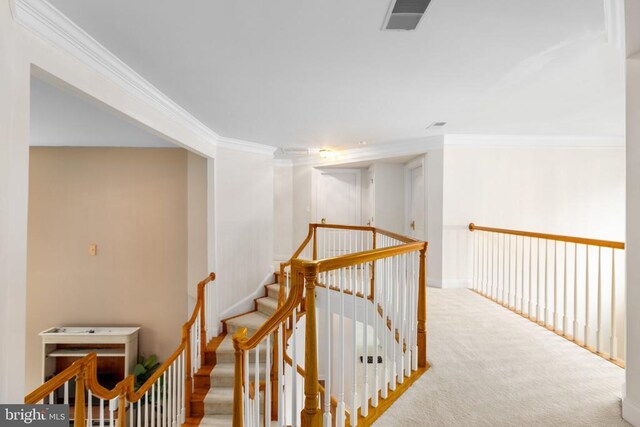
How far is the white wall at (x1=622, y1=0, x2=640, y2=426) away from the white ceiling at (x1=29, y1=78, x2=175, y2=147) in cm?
340

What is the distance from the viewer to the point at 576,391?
6.38ft

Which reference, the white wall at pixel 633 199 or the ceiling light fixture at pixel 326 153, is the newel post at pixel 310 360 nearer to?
the white wall at pixel 633 199

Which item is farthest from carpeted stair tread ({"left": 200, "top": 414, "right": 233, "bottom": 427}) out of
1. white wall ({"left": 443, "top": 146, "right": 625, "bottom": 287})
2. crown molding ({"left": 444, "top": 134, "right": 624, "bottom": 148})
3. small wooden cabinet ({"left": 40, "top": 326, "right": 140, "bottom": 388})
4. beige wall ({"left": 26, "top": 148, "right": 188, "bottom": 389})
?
crown molding ({"left": 444, "top": 134, "right": 624, "bottom": 148})

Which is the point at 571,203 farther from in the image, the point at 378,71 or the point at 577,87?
the point at 378,71

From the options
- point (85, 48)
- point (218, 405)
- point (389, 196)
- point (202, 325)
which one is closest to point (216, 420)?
point (218, 405)

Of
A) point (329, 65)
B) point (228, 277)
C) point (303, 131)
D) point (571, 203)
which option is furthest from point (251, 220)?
point (571, 203)

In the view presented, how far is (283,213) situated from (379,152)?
98.3 inches

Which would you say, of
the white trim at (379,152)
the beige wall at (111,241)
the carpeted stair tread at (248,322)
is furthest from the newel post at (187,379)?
the white trim at (379,152)

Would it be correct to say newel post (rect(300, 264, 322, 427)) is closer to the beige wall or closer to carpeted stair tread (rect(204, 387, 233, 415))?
carpeted stair tread (rect(204, 387, 233, 415))

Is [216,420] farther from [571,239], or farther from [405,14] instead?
[405,14]

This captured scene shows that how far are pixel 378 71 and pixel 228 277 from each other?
382 cm

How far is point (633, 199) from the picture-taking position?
58.7 inches

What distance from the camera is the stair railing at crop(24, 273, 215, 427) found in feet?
6.39

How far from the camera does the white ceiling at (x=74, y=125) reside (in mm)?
2908
